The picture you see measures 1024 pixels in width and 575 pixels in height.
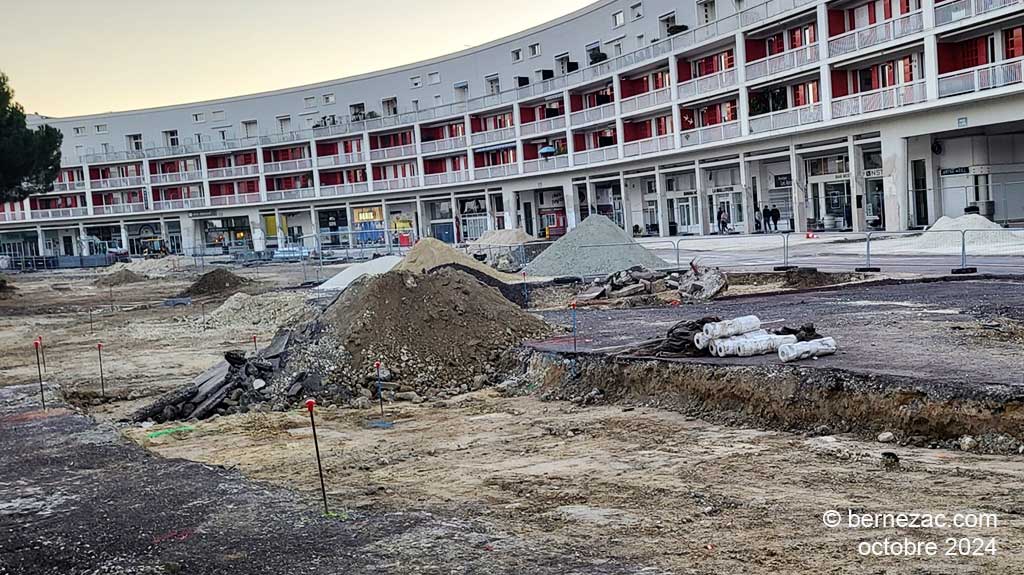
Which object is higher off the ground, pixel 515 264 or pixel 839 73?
pixel 839 73

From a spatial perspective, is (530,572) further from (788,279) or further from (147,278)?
(147,278)

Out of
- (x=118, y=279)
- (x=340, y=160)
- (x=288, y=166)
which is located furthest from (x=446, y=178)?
(x=118, y=279)

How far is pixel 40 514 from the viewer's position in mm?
9109

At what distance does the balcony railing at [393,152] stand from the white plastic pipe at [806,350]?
232 feet

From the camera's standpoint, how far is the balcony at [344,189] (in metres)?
84.7

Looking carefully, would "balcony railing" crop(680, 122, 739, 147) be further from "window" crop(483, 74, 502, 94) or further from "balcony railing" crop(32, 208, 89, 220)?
"balcony railing" crop(32, 208, 89, 220)

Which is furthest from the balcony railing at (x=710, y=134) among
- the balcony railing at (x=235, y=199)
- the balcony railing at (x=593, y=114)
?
the balcony railing at (x=235, y=199)

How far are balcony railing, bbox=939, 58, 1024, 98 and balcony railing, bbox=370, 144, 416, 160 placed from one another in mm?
51420

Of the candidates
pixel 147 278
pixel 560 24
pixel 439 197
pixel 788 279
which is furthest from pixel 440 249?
pixel 439 197

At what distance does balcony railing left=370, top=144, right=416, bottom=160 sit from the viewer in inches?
3214

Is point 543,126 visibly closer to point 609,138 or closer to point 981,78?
point 609,138

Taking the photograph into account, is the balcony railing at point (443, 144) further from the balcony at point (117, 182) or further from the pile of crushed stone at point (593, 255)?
the pile of crushed stone at point (593, 255)

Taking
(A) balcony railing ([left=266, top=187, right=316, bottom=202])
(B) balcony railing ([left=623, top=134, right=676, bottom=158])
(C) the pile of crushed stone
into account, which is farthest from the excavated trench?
(A) balcony railing ([left=266, top=187, right=316, bottom=202])

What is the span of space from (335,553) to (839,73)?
42.2 m
